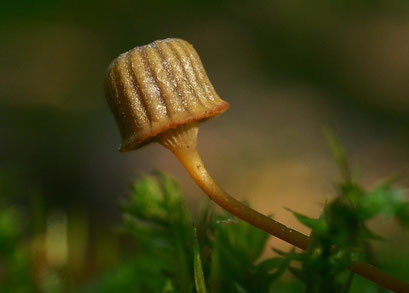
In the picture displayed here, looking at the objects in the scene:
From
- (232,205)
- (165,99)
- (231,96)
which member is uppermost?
(231,96)

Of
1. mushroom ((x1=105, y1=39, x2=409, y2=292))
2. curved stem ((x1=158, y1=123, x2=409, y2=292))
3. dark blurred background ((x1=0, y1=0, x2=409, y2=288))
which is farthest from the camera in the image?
dark blurred background ((x1=0, y1=0, x2=409, y2=288))

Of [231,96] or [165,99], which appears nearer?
[165,99]

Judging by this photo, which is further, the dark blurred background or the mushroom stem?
the dark blurred background

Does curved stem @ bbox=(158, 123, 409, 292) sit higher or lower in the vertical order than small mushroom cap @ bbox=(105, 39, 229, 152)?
lower

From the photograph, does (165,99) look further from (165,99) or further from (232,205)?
(232,205)

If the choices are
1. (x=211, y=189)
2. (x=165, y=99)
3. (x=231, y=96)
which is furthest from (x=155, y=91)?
(x=231, y=96)

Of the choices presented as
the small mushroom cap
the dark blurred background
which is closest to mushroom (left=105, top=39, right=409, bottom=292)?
the small mushroom cap

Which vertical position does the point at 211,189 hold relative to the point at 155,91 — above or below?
below

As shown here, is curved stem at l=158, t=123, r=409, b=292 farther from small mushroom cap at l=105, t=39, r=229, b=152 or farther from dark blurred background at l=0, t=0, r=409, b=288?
dark blurred background at l=0, t=0, r=409, b=288
